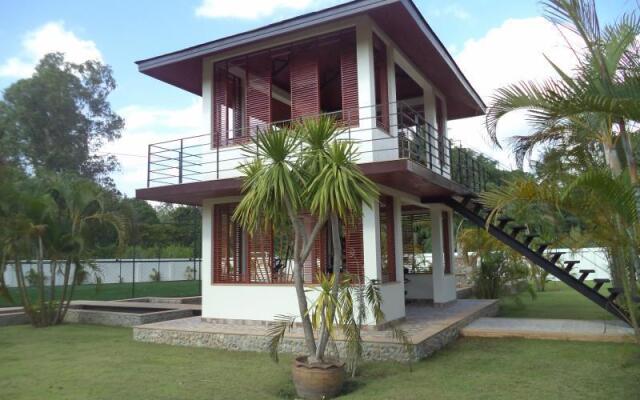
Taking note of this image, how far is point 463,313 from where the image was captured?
11.1 m

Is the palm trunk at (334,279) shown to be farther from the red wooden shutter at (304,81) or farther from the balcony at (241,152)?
the red wooden shutter at (304,81)

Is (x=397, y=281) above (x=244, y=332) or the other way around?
above

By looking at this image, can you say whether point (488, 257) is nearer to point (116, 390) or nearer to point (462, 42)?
point (462, 42)

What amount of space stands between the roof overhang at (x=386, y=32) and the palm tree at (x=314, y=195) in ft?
11.5

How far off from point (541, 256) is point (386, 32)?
17.9ft

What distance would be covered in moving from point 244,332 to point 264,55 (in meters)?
5.65

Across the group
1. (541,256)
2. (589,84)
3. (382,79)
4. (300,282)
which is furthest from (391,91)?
(589,84)

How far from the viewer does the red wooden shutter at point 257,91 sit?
1111 centimetres

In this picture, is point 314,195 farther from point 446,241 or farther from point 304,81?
point 446,241

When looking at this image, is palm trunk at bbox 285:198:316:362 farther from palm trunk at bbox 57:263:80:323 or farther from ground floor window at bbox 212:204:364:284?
palm trunk at bbox 57:263:80:323

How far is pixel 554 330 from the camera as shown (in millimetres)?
9352

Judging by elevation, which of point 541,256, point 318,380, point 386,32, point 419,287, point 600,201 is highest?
point 386,32

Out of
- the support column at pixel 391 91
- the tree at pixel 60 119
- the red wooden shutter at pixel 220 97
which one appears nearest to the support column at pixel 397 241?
the support column at pixel 391 91

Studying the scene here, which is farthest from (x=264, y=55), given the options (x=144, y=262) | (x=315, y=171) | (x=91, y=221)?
(x=144, y=262)
